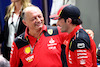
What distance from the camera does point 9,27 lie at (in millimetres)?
2572


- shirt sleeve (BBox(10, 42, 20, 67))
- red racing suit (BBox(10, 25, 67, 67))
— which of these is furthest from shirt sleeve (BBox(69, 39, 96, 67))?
shirt sleeve (BBox(10, 42, 20, 67))

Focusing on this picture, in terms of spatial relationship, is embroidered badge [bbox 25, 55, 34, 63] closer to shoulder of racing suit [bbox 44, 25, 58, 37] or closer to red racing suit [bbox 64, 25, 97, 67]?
shoulder of racing suit [bbox 44, 25, 58, 37]

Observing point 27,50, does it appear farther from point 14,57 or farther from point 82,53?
point 82,53

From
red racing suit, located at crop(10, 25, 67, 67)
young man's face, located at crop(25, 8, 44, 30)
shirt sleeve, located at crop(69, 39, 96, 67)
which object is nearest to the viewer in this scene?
shirt sleeve, located at crop(69, 39, 96, 67)

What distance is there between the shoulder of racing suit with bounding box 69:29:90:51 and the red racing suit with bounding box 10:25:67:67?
1.12ft

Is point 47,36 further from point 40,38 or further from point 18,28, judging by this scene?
point 18,28

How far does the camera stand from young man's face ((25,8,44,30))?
194cm

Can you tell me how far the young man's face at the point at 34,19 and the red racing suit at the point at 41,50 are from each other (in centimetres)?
8

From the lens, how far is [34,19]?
6.42ft

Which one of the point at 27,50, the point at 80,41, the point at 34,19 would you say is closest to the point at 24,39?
the point at 27,50

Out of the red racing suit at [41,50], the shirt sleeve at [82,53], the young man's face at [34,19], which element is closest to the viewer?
the shirt sleeve at [82,53]

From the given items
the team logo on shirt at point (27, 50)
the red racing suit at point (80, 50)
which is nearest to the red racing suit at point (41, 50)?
the team logo on shirt at point (27, 50)

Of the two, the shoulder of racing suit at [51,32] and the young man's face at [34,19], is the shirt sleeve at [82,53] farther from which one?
the young man's face at [34,19]

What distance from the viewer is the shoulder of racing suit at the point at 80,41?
148cm
